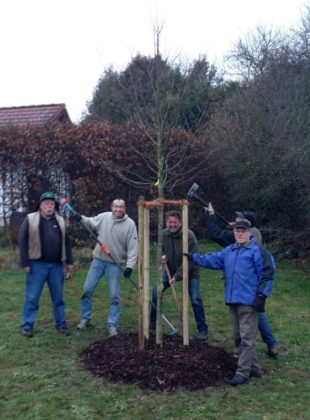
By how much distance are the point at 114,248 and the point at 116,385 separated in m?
2.12

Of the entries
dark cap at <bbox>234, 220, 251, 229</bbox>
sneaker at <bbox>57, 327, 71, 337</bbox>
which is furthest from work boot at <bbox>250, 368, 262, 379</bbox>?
sneaker at <bbox>57, 327, 71, 337</bbox>

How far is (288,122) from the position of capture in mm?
12266

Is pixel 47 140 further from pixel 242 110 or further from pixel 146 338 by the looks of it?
pixel 146 338

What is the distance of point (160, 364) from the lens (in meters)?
5.49

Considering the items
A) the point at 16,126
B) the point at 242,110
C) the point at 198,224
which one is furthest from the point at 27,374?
the point at 242,110

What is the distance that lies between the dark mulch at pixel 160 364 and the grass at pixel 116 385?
137 mm

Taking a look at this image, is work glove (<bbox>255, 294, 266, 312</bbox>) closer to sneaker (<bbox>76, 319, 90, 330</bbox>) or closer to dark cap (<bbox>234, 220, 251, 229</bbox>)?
dark cap (<bbox>234, 220, 251, 229</bbox>)

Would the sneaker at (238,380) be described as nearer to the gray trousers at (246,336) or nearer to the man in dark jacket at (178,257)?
the gray trousers at (246,336)

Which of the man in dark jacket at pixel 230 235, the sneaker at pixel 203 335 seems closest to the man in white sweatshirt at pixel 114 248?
the sneaker at pixel 203 335

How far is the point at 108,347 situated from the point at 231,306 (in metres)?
1.55

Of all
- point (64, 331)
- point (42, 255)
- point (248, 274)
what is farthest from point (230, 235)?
point (64, 331)

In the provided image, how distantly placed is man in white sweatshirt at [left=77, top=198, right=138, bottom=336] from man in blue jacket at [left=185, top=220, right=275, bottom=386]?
1.70 m

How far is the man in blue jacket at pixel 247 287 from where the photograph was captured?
5.34 meters

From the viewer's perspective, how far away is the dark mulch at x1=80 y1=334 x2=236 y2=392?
5.25 m
